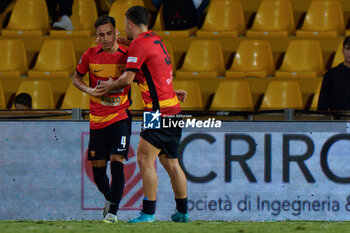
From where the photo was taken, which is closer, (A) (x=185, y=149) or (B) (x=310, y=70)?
(A) (x=185, y=149)

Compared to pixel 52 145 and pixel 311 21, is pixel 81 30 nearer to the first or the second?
pixel 311 21

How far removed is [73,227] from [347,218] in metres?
2.98

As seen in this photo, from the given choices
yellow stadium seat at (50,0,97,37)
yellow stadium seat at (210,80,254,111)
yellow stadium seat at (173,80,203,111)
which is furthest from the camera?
yellow stadium seat at (50,0,97,37)

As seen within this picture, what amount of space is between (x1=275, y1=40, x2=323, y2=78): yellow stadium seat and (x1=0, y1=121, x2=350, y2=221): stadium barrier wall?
3.42 metres

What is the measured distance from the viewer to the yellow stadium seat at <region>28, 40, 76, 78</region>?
10.7 m

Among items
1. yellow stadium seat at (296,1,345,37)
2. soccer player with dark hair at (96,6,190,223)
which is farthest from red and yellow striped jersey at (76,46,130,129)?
yellow stadium seat at (296,1,345,37)

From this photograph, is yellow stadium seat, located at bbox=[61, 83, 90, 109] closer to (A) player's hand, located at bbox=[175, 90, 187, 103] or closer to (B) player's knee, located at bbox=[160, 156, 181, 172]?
(A) player's hand, located at bbox=[175, 90, 187, 103]

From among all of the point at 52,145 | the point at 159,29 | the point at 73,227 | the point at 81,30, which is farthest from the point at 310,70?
the point at 73,227

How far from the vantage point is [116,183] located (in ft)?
20.2

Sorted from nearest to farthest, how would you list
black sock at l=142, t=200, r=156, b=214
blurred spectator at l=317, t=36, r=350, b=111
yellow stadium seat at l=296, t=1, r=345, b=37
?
black sock at l=142, t=200, r=156, b=214
blurred spectator at l=317, t=36, r=350, b=111
yellow stadium seat at l=296, t=1, r=345, b=37

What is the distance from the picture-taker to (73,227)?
18.0ft

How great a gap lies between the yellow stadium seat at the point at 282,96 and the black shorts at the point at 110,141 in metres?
3.91

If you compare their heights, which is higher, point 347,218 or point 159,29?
point 159,29

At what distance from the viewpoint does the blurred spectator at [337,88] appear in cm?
805
